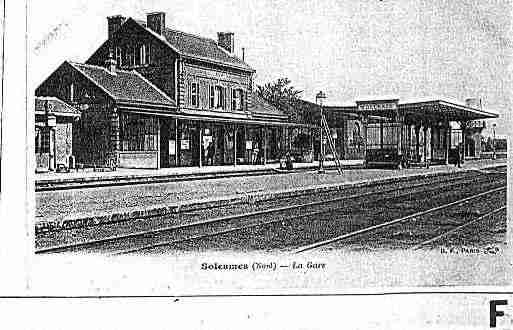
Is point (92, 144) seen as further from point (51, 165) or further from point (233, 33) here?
point (233, 33)

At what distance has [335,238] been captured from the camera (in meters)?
3.20

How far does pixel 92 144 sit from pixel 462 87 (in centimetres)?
202

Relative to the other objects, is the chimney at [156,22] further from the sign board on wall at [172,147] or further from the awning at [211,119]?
the sign board on wall at [172,147]

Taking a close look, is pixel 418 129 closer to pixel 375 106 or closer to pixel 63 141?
pixel 375 106

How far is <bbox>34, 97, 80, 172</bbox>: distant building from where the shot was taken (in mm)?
3037

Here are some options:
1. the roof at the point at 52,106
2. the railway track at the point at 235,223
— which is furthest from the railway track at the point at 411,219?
the roof at the point at 52,106

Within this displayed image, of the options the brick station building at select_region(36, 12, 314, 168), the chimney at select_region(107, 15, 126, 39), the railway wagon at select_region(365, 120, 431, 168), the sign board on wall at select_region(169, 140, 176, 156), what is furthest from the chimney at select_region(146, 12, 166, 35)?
the railway wagon at select_region(365, 120, 431, 168)

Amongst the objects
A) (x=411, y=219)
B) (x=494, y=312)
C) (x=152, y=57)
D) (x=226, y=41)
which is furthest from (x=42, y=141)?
(x=494, y=312)

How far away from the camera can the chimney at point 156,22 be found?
3150 millimetres

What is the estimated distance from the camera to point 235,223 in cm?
322

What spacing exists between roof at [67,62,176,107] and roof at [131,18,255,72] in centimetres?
25

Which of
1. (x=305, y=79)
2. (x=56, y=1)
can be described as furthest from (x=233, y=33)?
(x=56, y=1)

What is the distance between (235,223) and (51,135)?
103 cm

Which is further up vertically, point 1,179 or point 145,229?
point 1,179
